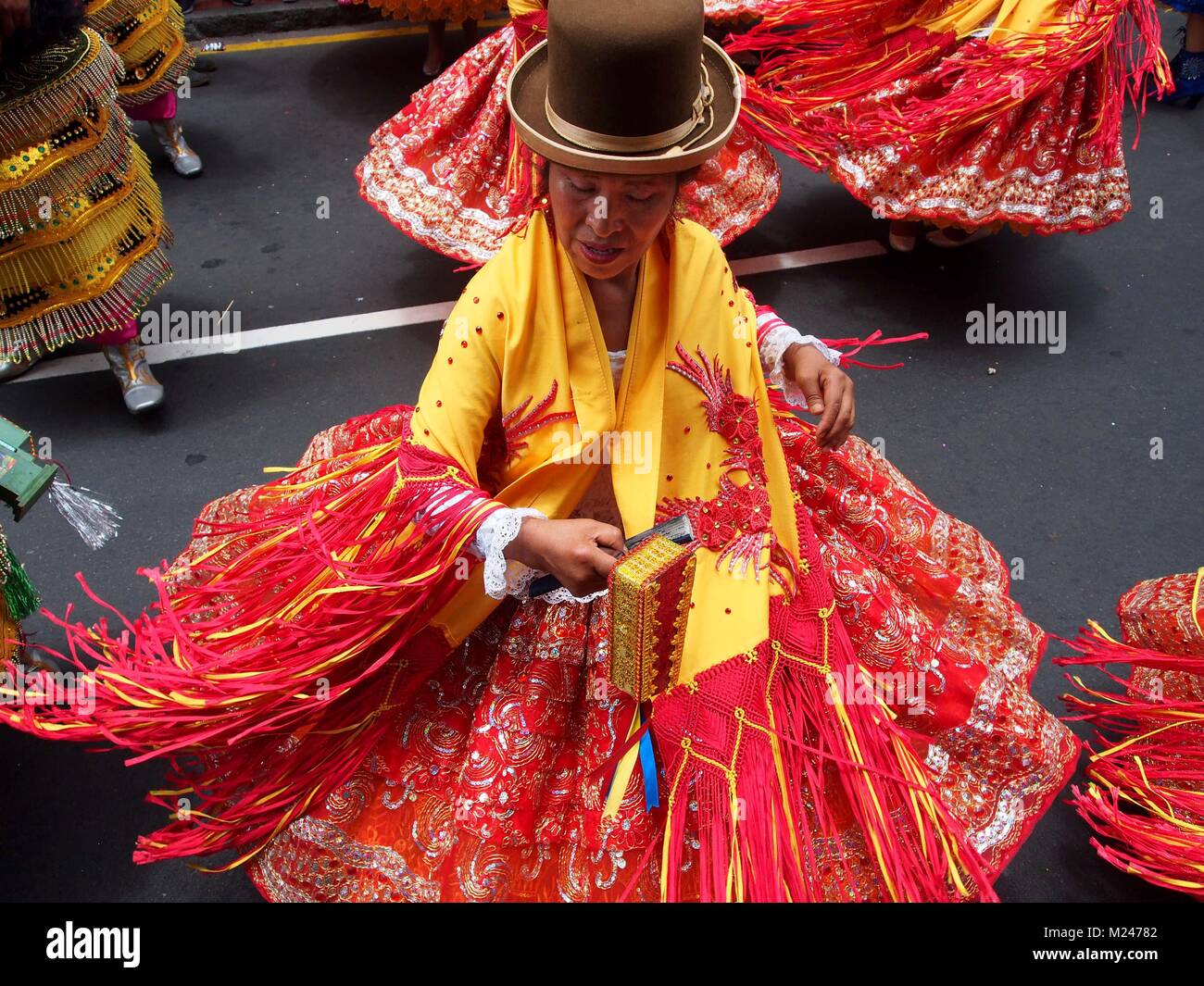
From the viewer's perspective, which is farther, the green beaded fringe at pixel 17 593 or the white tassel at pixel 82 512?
the white tassel at pixel 82 512

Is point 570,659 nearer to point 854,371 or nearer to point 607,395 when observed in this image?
point 607,395

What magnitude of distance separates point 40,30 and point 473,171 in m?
1.29

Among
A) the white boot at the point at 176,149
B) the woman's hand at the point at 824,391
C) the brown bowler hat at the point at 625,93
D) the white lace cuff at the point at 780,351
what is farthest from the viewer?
the white boot at the point at 176,149

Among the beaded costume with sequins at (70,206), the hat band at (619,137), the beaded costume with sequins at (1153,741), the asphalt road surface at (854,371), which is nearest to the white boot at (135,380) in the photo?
the asphalt road surface at (854,371)

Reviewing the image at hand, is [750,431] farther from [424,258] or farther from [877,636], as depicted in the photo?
[424,258]

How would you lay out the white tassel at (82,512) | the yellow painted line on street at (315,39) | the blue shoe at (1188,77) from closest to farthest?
the white tassel at (82,512), the blue shoe at (1188,77), the yellow painted line on street at (315,39)

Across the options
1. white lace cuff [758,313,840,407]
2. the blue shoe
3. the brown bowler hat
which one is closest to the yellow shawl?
white lace cuff [758,313,840,407]

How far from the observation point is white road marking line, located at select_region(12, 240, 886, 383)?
346 cm

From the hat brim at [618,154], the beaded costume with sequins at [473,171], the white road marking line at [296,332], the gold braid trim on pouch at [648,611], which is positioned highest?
the hat brim at [618,154]

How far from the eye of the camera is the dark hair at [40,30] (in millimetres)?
2383

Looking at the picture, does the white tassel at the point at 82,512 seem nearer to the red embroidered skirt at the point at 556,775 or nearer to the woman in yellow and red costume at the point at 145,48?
the red embroidered skirt at the point at 556,775

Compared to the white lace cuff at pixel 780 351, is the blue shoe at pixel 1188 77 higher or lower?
lower

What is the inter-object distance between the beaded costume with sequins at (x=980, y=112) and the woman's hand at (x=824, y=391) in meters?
1.56

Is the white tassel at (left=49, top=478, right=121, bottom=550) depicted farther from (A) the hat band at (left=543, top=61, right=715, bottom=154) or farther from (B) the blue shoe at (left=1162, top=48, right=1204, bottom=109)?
(B) the blue shoe at (left=1162, top=48, right=1204, bottom=109)
